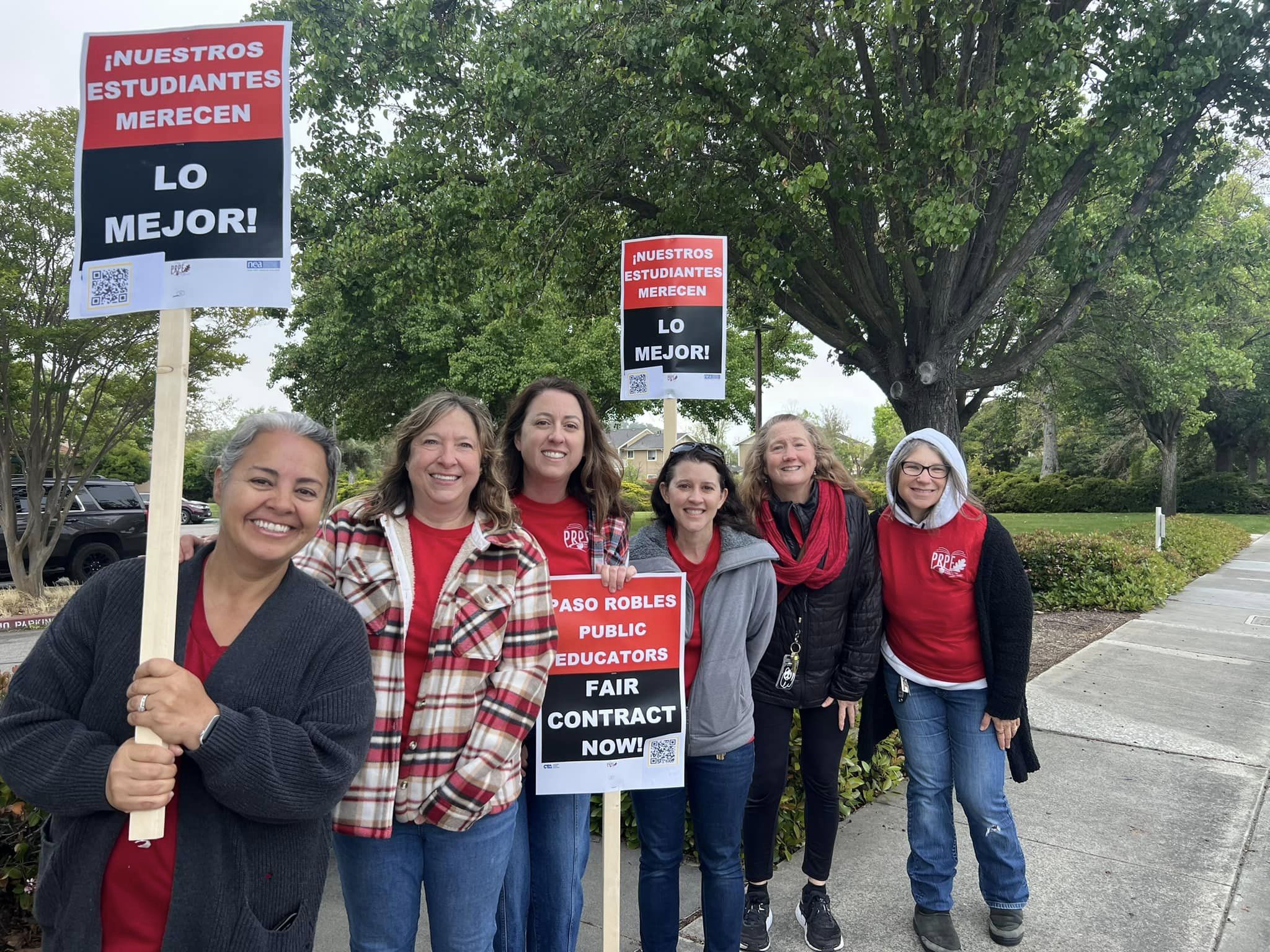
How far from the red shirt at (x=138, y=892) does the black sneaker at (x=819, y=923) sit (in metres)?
2.45

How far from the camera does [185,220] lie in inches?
72.6

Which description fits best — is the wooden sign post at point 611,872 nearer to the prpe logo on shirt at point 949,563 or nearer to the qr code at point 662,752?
the qr code at point 662,752

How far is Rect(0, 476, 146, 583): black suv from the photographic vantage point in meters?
14.8

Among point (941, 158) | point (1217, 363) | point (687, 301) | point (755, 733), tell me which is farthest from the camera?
point (1217, 363)

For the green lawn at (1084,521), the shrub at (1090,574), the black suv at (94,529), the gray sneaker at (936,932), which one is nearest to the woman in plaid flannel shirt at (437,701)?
the gray sneaker at (936,932)

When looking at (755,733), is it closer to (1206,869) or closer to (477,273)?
(1206,869)

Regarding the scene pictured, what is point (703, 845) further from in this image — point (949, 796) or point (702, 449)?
point (702, 449)

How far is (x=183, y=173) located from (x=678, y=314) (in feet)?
7.16

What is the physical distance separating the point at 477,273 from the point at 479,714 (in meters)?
8.54

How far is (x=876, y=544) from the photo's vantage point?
11.2ft

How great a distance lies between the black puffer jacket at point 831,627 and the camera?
3.12 m

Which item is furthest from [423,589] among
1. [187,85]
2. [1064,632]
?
[1064,632]

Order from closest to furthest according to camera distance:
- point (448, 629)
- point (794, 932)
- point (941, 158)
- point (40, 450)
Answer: point (448, 629) → point (794, 932) → point (941, 158) → point (40, 450)

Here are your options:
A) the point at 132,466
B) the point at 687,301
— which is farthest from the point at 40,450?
the point at 132,466
